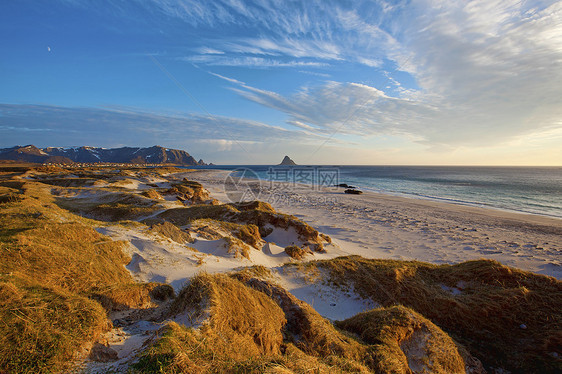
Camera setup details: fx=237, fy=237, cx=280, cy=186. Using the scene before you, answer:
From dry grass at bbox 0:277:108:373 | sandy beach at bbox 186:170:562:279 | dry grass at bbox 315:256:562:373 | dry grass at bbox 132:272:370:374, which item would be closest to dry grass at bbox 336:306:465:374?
dry grass at bbox 132:272:370:374

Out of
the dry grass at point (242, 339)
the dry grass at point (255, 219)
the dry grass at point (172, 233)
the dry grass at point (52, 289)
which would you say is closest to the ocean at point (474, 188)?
the dry grass at point (255, 219)

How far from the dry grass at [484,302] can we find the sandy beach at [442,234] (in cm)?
523

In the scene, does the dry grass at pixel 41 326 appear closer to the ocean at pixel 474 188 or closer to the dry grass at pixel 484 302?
the dry grass at pixel 484 302

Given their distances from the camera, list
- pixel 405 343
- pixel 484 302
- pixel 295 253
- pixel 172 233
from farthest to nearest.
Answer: pixel 295 253, pixel 172 233, pixel 484 302, pixel 405 343

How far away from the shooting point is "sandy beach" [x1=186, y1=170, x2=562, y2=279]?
1255 centimetres

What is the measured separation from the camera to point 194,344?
2.74 m

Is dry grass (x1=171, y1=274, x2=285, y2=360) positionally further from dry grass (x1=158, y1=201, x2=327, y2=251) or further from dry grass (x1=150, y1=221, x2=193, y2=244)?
dry grass (x1=158, y1=201, x2=327, y2=251)

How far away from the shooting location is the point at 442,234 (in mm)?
16516

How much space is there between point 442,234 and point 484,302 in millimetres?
12764

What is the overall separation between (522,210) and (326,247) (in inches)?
1080

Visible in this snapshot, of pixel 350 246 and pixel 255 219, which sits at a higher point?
pixel 255 219

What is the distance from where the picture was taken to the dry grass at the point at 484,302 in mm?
4558

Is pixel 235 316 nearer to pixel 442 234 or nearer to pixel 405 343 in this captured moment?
pixel 405 343

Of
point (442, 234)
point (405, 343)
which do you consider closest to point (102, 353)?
point (405, 343)
